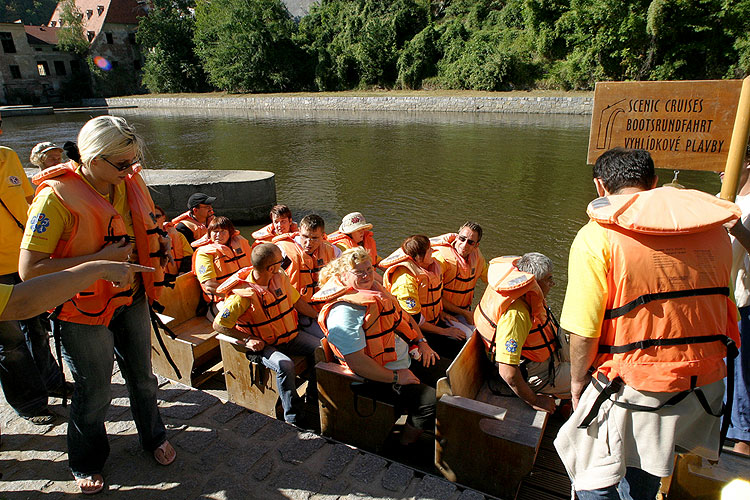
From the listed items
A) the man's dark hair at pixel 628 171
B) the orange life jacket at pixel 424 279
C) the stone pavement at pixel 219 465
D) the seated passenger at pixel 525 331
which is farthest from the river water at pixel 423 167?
the man's dark hair at pixel 628 171

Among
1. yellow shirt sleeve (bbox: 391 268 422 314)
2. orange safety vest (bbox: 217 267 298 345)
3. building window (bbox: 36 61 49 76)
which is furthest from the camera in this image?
building window (bbox: 36 61 49 76)

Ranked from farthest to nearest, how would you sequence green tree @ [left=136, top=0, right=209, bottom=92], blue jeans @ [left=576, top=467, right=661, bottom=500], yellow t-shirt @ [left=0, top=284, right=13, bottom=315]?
green tree @ [left=136, top=0, right=209, bottom=92] < blue jeans @ [left=576, top=467, right=661, bottom=500] < yellow t-shirt @ [left=0, top=284, right=13, bottom=315]

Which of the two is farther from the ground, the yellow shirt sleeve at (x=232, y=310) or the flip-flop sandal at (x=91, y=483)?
the yellow shirt sleeve at (x=232, y=310)

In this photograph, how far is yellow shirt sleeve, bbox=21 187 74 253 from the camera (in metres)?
2.19

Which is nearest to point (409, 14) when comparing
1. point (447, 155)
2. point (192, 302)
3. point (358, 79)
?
point (358, 79)

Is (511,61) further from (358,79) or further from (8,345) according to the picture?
(8,345)

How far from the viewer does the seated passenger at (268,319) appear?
3.49m

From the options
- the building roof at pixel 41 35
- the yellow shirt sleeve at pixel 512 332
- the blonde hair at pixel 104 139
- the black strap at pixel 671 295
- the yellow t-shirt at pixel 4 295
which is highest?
the building roof at pixel 41 35

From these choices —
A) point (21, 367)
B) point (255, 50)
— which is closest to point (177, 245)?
point (21, 367)

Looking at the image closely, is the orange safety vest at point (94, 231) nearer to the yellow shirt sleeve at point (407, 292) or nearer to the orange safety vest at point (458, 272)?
the yellow shirt sleeve at point (407, 292)

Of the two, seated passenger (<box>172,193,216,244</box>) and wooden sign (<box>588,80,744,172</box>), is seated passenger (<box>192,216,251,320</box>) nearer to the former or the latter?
seated passenger (<box>172,193,216,244</box>)

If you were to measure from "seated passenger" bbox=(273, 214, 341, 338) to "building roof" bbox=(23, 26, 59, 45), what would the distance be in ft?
219

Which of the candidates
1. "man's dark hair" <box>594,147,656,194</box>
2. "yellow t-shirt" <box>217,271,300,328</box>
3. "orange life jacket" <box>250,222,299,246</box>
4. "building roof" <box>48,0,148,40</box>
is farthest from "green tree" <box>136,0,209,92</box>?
"man's dark hair" <box>594,147,656,194</box>

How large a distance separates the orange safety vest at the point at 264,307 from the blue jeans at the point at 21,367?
1.34 meters
